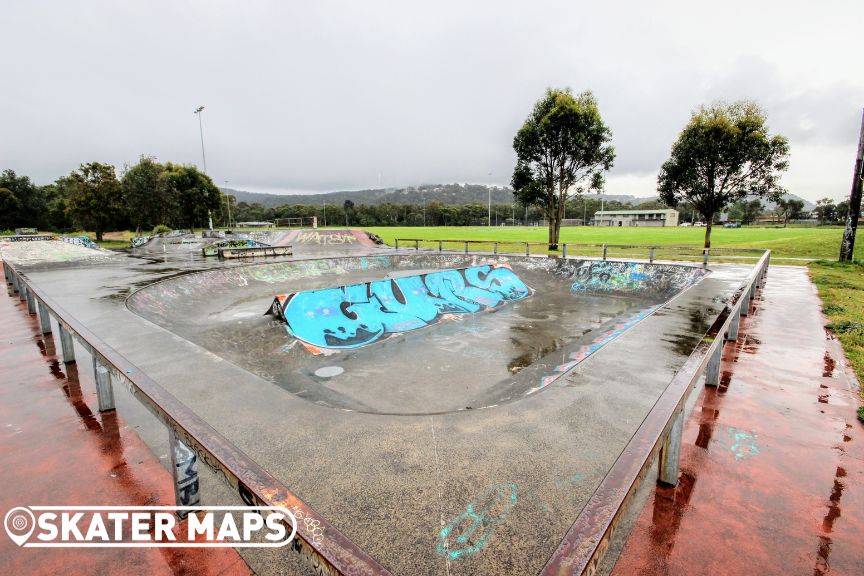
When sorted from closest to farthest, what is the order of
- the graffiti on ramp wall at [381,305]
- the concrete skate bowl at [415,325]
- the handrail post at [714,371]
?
the handrail post at [714,371]
the concrete skate bowl at [415,325]
the graffiti on ramp wall at [381,305]

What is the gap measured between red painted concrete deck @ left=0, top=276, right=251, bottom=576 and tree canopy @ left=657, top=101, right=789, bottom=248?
27118 mm

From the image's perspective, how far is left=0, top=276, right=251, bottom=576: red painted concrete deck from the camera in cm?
264

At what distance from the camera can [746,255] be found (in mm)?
26297

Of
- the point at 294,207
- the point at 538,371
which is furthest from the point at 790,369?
the point at 294,207

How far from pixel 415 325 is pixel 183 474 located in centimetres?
881

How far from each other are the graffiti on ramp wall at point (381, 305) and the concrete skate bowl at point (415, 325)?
0.04m

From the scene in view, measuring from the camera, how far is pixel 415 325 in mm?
11570

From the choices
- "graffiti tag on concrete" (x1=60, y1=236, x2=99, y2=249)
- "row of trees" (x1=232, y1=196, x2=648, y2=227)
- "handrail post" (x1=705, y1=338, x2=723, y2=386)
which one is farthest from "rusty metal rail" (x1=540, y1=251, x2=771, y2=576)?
"row of trees" (x1=232, y1=196, x2=648, y2=227)

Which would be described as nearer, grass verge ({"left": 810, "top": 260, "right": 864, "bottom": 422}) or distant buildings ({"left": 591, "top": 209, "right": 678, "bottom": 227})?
grass verge ({"left": 810, "top": 260, "right": 864, "bottom": 422})

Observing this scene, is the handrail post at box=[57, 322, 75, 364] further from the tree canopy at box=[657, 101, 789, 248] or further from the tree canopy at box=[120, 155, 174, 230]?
the tree canopy at box=[120, 155, 174, 230]

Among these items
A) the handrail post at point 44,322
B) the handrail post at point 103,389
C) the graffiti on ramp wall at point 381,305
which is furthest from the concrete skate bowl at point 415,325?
the handrail post at point 103,389

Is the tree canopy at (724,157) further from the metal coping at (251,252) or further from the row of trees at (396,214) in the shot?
the row of trees at (396,214)

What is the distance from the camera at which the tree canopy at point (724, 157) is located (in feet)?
70.6

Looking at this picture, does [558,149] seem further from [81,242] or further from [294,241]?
[81,242]
